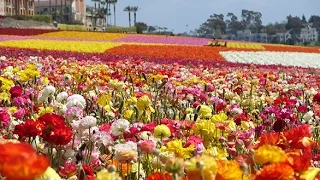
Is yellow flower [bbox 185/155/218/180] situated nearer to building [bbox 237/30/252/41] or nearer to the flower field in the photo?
the flower field

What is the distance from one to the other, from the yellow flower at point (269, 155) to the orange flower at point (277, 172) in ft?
0.25

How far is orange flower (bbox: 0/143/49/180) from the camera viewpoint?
0.94 meters

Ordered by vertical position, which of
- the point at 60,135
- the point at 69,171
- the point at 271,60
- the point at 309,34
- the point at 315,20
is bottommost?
the point at 271,60

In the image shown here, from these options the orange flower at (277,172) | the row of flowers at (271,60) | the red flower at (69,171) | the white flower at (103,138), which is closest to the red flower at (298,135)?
the orange flower at (277,172)

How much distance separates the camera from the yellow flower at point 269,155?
1.32 metres

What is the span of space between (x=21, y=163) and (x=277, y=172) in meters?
0.52

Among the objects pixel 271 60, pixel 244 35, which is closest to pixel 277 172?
pixel 271 60

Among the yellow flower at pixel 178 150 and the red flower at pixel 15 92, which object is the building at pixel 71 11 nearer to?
the red flower at pixel 15 92

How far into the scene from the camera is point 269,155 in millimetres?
1337

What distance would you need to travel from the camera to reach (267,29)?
158875 millimetres

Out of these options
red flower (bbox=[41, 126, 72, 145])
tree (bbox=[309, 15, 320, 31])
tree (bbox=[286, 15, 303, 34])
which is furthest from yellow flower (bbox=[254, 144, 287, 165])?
tree (bbox=[309, 15, 320, 31])

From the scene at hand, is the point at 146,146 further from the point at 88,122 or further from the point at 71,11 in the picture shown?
the point at 71,11

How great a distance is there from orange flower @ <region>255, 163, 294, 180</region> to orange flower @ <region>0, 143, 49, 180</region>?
1.54 ft

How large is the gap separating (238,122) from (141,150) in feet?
4.36
